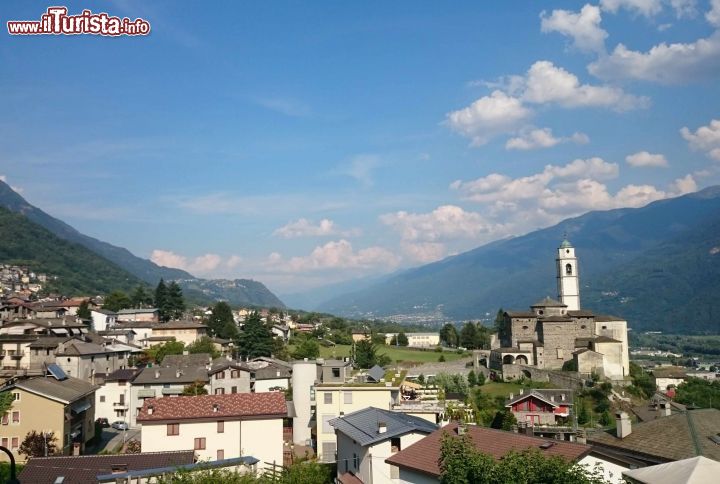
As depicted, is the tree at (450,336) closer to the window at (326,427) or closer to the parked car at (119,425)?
the parked car at (119,425)

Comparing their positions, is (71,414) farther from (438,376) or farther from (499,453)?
(438,376)

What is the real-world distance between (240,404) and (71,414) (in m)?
10.2

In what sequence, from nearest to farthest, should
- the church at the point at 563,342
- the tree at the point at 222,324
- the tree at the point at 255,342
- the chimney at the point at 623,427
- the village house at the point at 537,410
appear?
the chimney at the point at 623,427
the village house at the point at 537,410
the church at the point at 563,342
the tree at the point at 255,342
the tree at the point at 222,324

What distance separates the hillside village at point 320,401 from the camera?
859 inches

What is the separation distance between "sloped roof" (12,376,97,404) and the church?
42.3 meters

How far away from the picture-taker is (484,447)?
1981cm

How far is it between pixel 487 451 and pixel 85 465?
14.9 metres

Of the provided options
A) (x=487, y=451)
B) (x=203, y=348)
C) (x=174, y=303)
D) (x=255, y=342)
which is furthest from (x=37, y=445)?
(x=174, y=303)

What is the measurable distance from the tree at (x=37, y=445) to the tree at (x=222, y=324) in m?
50.2

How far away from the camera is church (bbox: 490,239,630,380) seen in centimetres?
6397

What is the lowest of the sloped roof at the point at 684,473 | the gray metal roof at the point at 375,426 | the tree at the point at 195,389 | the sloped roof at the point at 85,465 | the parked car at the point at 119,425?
the parked car at the point at 119,425

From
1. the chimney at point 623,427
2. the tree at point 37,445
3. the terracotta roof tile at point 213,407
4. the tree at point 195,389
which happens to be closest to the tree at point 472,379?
the tree at point 195,389

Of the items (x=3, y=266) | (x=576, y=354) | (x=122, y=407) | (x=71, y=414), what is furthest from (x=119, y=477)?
(x=3, y=266)

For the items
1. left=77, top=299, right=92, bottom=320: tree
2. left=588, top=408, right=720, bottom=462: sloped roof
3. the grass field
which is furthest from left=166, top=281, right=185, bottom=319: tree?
left=588, top=408, right=720, bottom=462: sloped roof
